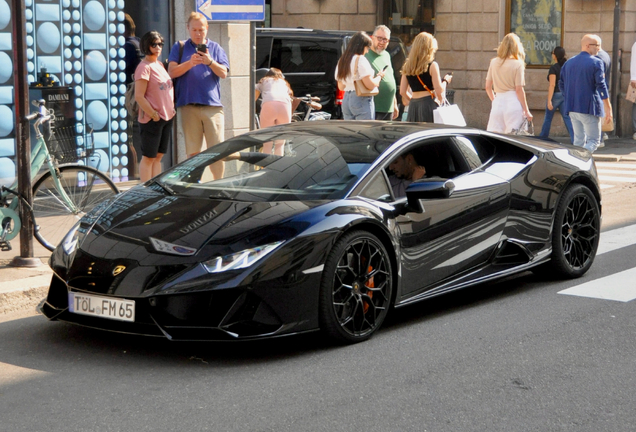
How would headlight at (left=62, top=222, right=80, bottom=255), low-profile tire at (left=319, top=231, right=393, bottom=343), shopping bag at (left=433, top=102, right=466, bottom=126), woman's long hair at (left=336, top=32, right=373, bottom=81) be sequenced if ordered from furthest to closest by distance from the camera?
woman's long hair at (left=336, top=32, right=373, bottom=81)
shopping bag at (left=433, top=102, right=466, bottom=126)
headlight at (left=62, top=222, right=80, bottom=255)
low-profile tire at (left=319, top=231, right=393, bottom=343)

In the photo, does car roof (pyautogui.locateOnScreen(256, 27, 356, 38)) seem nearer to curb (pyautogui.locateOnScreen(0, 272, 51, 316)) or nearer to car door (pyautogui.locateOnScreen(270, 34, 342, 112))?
car door (pyautogui.locateOnScreen(270, 34, 342, 112))

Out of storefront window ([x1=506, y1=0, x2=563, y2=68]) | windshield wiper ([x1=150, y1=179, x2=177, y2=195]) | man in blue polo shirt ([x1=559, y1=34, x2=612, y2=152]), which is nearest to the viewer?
windshield wiper ([x1=150, y1=179, x2=177, y2=195])

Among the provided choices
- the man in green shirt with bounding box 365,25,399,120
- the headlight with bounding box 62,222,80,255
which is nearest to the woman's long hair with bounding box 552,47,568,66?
the man in green shirt with bounding box 365,25,399,120

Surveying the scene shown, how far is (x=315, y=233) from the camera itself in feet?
17.5

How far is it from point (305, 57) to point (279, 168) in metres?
9.66

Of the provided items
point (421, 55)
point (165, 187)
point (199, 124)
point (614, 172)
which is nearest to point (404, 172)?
point (165, 187)

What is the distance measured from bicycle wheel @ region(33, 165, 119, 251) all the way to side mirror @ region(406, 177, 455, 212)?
2.92 m

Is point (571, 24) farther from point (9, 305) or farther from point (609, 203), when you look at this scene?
point (9, 305)

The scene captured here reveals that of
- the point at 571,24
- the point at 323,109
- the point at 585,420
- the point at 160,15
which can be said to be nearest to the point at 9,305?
the point at 585,420

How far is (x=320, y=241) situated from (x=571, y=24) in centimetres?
1664

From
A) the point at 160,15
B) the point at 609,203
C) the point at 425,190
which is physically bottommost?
the point at 609,203

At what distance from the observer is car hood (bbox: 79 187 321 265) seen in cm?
522

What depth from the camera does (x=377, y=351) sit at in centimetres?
549


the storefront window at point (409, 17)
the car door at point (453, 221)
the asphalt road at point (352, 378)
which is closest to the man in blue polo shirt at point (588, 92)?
the car door at point (453, 221)
